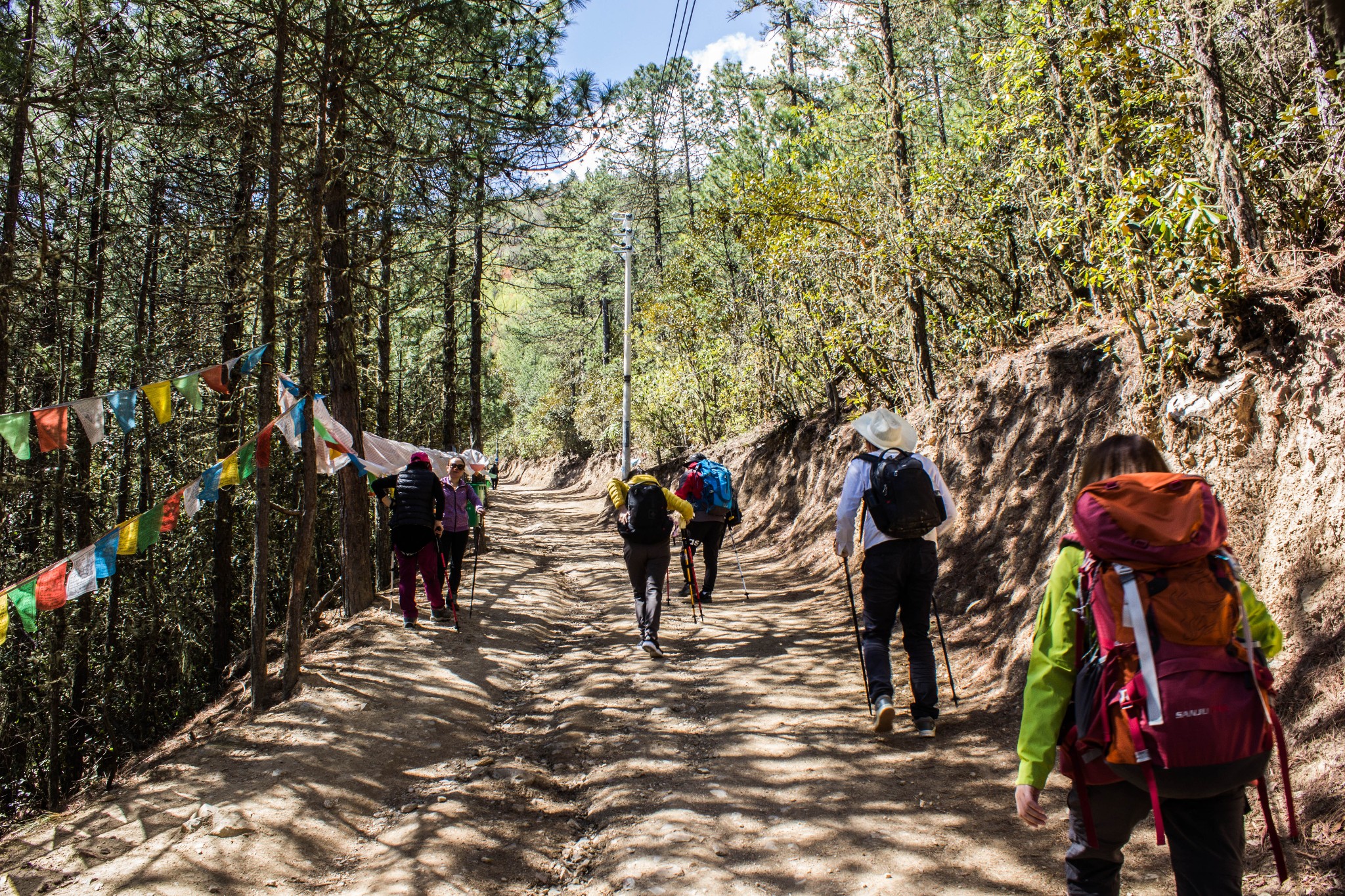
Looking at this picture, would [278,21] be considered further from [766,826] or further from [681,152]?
[681,152]

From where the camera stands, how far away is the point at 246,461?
7.06 m

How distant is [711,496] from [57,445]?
667 centimetres

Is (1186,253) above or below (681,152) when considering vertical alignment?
below

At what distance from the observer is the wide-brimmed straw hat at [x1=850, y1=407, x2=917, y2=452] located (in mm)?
5320

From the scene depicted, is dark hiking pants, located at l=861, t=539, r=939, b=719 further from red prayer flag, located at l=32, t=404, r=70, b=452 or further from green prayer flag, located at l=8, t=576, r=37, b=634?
red prayer flag, located at l=32, t=404, r=70, b=452

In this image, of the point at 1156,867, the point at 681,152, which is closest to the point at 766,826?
the point at 1156,867

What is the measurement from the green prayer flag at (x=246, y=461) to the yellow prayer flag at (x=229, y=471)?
0.03 meters

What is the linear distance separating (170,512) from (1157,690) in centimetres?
747

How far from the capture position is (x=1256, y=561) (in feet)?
14.0

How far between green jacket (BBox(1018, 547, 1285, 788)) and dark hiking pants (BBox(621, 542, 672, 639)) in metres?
5.61

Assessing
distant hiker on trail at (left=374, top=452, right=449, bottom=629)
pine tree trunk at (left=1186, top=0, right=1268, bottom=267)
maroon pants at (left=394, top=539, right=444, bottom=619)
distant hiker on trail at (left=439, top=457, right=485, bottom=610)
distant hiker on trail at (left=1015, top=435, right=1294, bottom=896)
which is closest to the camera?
distant hiker on trail at (left=1015, top=435, right=1294, bottom=896)

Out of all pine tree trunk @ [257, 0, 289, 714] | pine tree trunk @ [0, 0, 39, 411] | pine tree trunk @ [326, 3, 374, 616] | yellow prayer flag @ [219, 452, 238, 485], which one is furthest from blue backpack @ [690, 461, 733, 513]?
pine tree trunk @ [0, 0, 39, 411]

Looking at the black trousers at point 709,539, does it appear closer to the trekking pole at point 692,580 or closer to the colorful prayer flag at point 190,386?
the trekking pole at point 692,580

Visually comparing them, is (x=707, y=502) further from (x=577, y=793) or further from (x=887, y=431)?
(x=577, y=793)
